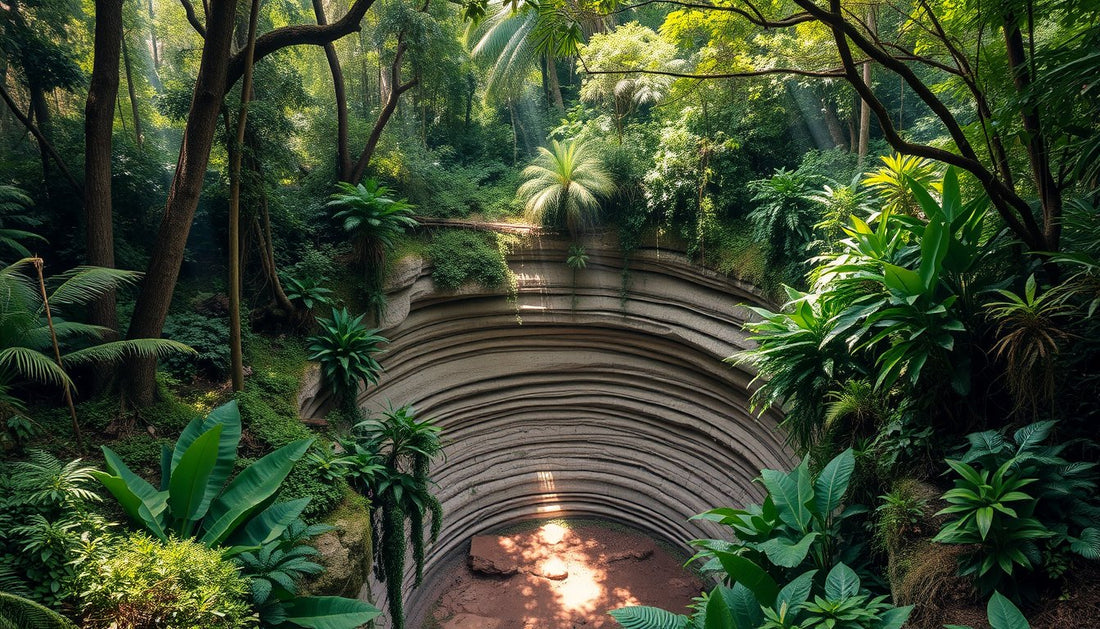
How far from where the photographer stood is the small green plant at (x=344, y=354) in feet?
23.2

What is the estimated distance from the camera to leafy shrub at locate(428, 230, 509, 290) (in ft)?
29.1

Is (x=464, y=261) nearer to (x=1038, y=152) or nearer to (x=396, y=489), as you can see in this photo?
(x=396, y=489)

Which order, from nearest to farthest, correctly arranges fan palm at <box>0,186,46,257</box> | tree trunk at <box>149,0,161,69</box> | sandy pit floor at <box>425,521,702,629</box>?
fan palm at <box>0,186,46,257</box>, sandy pit floor at <box>425,521,702,629</box>, tree trunk at <box>149,0,161,69</box>

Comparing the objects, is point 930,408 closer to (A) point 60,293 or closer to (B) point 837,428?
(B) point 837,428

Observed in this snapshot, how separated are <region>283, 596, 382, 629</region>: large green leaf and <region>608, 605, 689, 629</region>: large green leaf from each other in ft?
5.01

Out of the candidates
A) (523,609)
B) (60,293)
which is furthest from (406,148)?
(523,609)

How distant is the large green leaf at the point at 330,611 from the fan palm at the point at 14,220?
3787 millimetres

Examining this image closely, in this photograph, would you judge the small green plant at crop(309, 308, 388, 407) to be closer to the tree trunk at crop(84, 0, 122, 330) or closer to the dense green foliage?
the dense green foliage

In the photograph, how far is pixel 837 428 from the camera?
495 cm

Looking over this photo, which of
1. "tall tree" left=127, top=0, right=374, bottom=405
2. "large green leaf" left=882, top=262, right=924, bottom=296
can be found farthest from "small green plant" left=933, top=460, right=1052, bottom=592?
"tall tree" left=127, top=0, right=374, bottom=405

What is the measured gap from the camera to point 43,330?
15.2ft

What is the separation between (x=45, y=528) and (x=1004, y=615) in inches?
194

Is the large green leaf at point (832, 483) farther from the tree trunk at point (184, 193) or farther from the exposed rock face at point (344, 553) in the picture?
the tree trunk at point (184, 193)

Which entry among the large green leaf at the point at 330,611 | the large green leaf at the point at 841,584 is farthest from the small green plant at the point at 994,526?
the large green leaf at the point at 330,611
